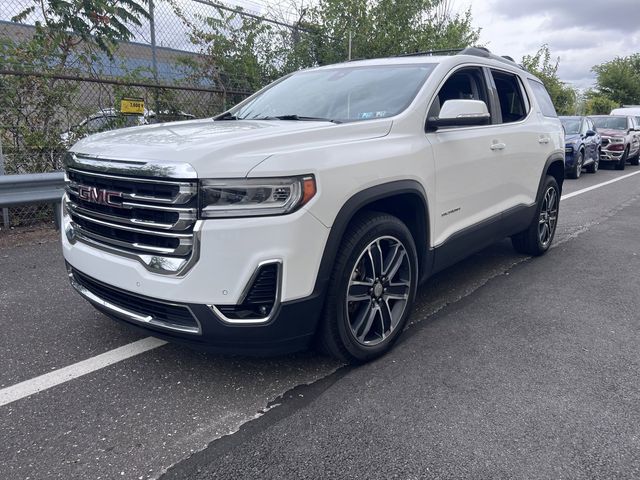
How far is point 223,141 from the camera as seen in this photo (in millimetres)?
2605

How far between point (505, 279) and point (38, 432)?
385cm

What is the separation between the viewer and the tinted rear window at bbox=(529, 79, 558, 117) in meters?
5.34

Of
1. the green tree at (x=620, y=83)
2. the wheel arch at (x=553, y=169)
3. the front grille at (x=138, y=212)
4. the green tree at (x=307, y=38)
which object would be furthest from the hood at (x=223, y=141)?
the green tree at (x=620, y=83)

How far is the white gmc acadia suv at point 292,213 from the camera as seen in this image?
8.02 feet

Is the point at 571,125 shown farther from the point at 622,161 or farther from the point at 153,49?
the point at 153,49

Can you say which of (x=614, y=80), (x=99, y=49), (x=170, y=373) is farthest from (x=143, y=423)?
(x=614, y=80)

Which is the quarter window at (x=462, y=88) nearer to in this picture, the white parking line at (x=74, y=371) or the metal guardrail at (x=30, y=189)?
the white parking line at (x=74, y=371)

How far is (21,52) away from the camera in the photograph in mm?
6363

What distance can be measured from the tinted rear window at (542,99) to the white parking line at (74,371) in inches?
171

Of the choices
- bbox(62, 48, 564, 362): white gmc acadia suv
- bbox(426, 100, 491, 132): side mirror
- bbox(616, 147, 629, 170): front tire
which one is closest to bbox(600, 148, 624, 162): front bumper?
bbox(616, 147, 629, 170): front tire

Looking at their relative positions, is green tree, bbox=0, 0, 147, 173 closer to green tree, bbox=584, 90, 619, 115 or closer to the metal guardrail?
the metal guardrail

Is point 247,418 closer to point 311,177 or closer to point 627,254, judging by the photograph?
point 311,177

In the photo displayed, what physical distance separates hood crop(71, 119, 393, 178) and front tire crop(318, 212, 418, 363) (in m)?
0.52

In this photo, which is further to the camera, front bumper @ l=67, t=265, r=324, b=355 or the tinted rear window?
the tinted rear window
